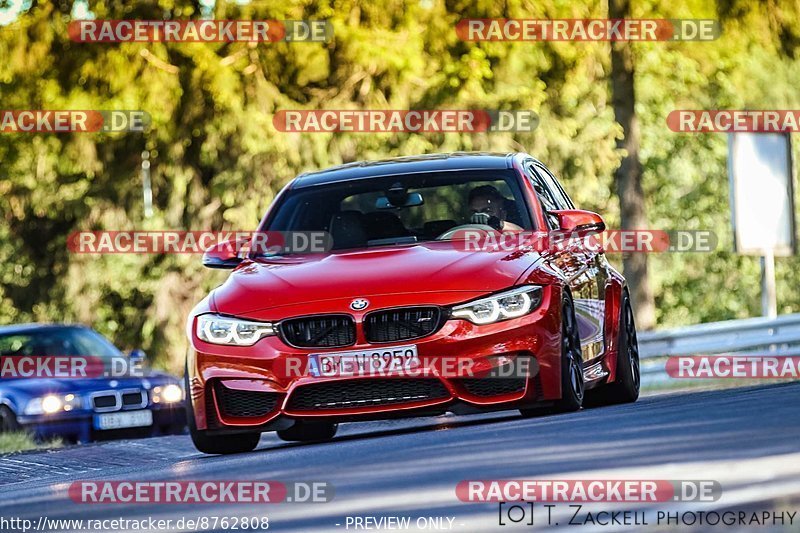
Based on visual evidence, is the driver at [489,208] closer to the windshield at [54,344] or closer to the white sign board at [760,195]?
the windshield at [54,344]

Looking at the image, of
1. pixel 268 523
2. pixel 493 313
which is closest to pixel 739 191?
pixel 493 313

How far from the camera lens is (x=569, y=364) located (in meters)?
10.8

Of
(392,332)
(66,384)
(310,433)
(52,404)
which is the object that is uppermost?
(392,332)

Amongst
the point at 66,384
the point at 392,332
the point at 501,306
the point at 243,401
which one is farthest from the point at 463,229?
the point at 66,384

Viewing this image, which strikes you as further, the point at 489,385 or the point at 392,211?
the point at 392,211

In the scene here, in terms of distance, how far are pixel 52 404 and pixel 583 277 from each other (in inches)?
328

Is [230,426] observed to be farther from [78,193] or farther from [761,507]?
[78,193]

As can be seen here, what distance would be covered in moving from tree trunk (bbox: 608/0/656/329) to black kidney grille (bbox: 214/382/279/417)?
18040mm

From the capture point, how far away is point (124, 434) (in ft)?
63.0

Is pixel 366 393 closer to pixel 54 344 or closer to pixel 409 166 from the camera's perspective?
pixel 409 166

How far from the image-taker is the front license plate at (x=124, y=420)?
19000 millimetres

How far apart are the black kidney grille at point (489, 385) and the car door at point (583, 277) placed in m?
0.97

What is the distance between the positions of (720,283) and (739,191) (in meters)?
31.9

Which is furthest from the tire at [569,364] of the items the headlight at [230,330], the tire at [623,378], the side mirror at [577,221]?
the headlight at [230,330]
